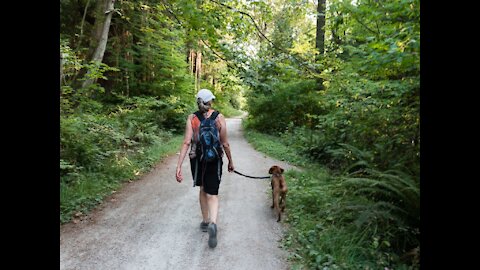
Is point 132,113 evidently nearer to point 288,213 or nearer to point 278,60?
point 278,60

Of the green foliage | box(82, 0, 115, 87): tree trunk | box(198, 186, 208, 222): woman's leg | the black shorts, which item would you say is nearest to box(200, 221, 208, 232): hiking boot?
box(198, 186, 208, 222): woman's leg

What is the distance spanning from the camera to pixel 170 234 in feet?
16.9

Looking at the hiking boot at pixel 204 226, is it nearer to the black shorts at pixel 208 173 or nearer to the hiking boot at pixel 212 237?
the hiking boot at pixel 212 237

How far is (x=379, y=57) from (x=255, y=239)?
316 centimetres

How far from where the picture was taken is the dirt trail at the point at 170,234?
4305 mm

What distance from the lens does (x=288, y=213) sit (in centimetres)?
603

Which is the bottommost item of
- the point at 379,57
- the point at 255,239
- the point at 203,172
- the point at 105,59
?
the point at 255,239

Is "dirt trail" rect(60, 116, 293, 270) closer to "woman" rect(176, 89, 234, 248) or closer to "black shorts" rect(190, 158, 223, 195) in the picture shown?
"woman" rect(176, 89, 234, 248)

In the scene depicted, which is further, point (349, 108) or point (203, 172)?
point (349, 108)

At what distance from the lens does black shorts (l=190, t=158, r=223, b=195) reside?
476 cm
